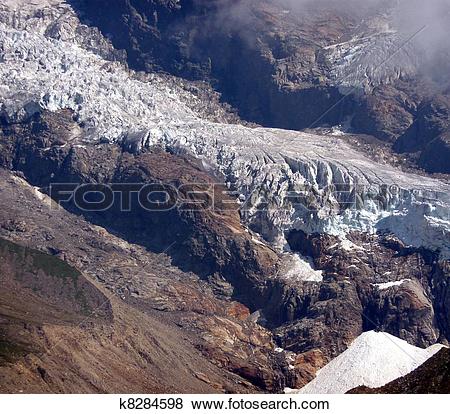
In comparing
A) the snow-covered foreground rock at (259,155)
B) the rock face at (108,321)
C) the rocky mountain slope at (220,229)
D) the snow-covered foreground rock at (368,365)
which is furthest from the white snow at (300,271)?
the snow-covered foreground rock at (368,365)

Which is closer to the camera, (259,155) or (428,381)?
(428,381)

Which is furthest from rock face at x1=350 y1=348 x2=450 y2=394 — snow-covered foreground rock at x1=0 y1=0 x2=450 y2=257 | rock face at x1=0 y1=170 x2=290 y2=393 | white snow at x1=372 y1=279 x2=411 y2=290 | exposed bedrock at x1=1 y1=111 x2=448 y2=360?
snow-covered foreground rock at x1=0 y1=0 x2=450 y2=257

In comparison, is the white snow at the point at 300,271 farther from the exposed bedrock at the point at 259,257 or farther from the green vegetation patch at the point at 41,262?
the green vegetation patch at the point at 41,262

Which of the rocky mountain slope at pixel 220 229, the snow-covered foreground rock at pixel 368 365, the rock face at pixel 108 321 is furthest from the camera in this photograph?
the rocky mountain slope at pixel 220 229

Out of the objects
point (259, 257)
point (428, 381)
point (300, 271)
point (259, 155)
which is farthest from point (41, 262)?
point (428, 381)

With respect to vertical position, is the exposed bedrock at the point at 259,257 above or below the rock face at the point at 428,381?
below

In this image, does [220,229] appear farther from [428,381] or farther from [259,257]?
[428,381]
